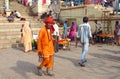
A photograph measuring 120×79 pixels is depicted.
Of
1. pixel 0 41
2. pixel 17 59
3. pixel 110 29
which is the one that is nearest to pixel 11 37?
pixel 0 41

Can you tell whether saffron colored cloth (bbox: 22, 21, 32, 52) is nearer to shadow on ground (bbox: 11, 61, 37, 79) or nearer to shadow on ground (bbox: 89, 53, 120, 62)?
shadow on ground (bbox: 11, 61, 37, 79)

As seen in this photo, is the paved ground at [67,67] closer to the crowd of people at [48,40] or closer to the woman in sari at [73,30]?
the crowd of people at [48,40]

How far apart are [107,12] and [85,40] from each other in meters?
9.23

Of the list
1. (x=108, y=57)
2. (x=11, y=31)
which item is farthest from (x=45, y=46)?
(x=11, y=31)

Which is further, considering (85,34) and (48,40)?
(85,34)

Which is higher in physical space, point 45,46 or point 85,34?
point 85,34

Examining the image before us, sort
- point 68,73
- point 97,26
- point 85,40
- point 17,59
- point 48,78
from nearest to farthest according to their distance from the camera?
point 48,78
point 68,73
point 85,40
point 17,59
point 97,26

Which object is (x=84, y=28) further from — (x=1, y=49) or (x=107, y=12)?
(x=107, y=12)

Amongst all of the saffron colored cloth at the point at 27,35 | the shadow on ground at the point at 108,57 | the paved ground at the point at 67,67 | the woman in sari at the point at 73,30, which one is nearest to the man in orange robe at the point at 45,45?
the paved ground at the point at 67,67

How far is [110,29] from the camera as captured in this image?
17750 mm

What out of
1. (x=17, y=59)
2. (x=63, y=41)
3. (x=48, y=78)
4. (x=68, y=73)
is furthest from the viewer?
(x=63, y=41)

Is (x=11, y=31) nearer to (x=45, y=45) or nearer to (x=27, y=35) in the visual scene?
(x=27, y=35)

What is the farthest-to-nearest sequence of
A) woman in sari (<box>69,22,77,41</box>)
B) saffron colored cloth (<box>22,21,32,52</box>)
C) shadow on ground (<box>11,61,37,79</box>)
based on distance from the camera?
woman in sari (<box>69,22,77,41</box>), saffron colored cloth (<box>22,21,32,52</box>), shadow on ground (<box>11,61,37,79</box>)

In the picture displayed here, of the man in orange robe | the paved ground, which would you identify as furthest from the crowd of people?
the paved ground
